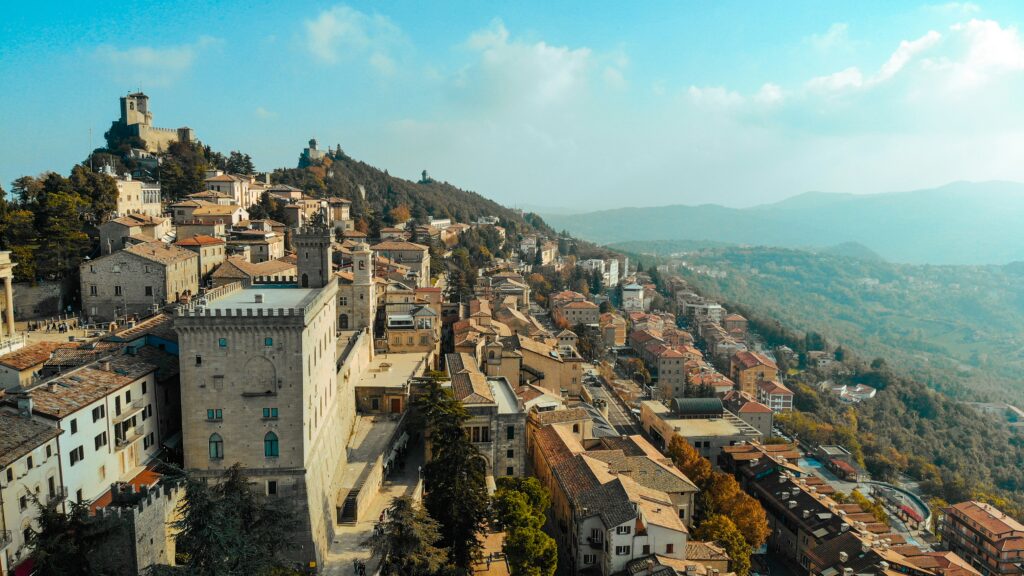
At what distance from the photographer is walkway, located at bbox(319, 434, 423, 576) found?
74.7 feet

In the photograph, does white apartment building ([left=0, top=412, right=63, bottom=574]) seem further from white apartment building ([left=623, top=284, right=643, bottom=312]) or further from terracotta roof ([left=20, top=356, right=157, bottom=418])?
white apartment building ([left=623, top=284, right=643, bottom=312])

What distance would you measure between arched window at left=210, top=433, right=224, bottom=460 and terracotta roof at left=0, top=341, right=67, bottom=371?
10.5 m

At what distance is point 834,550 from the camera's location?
3822cm

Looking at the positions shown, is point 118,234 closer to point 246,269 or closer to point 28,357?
point 246,269

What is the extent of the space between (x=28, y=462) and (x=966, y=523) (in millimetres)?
61409

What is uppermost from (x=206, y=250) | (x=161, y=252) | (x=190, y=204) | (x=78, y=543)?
(x=190, y=204)

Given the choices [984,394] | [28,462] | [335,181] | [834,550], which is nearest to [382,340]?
[28,462]

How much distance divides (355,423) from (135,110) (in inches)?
2308

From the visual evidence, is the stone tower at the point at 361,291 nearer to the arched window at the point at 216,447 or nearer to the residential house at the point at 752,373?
the arched window at the point at 216,447

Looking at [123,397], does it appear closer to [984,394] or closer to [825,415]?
[825,415]

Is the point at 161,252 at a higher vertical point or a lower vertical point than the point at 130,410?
higher

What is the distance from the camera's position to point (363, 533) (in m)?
25.1

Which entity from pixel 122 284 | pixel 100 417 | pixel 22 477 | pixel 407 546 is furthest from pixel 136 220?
pixel 407 546

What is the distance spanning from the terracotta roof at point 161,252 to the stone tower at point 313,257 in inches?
575
